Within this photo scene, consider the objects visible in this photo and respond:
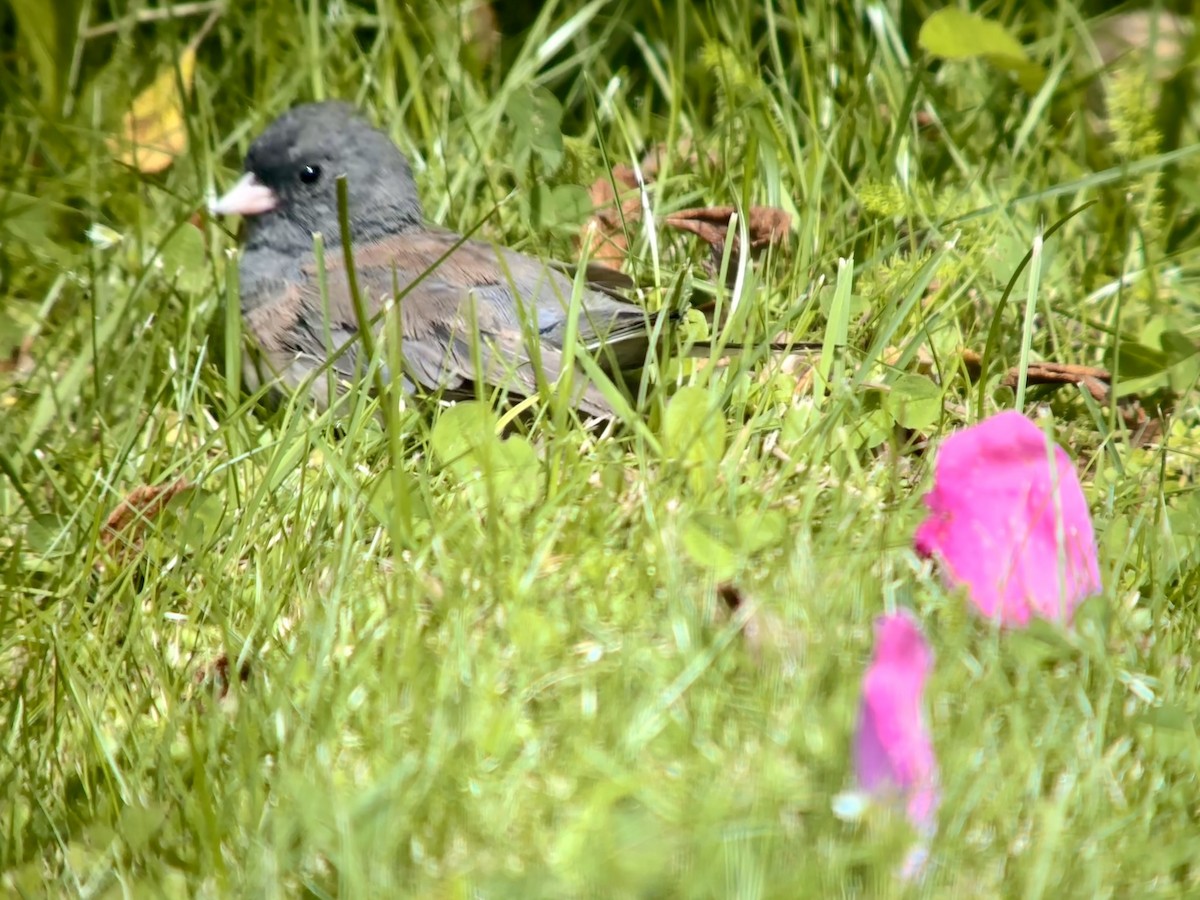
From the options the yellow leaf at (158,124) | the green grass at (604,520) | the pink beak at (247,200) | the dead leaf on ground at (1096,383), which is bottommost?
the dead leaf on ground at (1096,383)

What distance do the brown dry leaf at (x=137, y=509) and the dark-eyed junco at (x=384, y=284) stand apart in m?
0.34

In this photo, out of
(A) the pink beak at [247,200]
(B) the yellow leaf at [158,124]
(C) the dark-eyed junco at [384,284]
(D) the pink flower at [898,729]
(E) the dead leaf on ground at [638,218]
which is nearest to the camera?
(D) the pink flower at [898,729]

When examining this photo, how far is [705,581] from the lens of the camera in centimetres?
200

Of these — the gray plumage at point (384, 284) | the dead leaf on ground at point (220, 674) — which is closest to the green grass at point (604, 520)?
the dead leaf on ground at point (220, 674)

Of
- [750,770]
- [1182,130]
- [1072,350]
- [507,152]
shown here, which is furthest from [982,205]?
[750,770]

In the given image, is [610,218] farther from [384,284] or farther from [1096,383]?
[1096,383]

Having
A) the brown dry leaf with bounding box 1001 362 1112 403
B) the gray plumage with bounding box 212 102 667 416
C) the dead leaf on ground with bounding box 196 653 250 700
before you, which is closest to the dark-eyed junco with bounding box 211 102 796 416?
the gray plumage with bounding box 212 102 667 416

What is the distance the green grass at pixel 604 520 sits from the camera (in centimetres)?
164

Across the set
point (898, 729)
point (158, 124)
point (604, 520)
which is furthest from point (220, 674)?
point (158, 124)

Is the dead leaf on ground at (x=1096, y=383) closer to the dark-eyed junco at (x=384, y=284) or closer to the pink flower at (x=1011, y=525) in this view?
the pink flower at (x=1011, y=525)

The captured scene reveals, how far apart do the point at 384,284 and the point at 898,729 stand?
1.74m

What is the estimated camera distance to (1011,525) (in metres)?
2.07

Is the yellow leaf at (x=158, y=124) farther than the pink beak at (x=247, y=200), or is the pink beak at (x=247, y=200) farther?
the yellow leaf at (x=158, y=124)

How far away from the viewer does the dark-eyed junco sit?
2.68m
